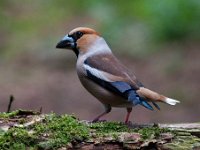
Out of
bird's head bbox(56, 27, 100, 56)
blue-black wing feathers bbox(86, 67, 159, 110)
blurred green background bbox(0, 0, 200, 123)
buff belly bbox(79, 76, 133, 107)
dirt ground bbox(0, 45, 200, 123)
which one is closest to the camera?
blue-black wing feathers bbox(86, 67, 159, 110)

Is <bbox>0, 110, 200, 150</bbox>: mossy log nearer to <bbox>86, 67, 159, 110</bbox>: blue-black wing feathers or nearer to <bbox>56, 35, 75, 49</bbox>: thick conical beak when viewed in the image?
<bbox>86, 67, 159, 110</bbox>: blue-black wing feathers

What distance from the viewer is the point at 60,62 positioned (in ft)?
45.4

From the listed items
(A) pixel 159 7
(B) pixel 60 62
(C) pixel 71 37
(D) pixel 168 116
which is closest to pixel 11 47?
(B) pixel 60 62

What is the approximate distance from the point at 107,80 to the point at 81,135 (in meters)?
0.85

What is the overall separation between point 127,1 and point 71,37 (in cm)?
953

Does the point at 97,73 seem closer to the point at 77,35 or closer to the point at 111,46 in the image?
the point at 77,35

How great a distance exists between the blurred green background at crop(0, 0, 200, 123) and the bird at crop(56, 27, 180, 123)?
478cm

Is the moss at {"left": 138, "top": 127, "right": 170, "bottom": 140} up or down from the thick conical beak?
down

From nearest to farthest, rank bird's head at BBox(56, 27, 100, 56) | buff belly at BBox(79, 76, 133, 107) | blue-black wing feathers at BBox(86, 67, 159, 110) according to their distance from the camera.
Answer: blue-black wing feathers at BBox(86, 67, 159, 110) → buff belly at BBox(79, 76, 133, 107) → bird's head at BBox(56, 27, 100, 56)

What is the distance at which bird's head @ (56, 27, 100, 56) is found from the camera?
6.71m

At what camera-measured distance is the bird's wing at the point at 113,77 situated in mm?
5889

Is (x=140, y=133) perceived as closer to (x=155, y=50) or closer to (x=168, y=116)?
(x=168, y=116)

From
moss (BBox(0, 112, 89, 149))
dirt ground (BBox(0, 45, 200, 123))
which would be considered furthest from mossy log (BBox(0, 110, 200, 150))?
dirt ground (BBox(0, 45, 200, 123))

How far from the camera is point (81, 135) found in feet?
→ 17.8
